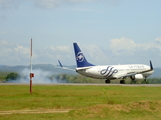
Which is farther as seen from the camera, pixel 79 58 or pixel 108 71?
pixel 108 71

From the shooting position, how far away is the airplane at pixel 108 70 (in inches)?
2813

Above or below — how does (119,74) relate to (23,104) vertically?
above

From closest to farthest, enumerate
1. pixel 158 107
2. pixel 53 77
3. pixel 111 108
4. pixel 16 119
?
pixel 16 119
pixel 111 108
pixel 158 107
pixel 53 77

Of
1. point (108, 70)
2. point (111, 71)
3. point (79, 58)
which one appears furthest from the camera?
point (111, 71)

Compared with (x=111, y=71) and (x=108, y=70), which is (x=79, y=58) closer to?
(x=108, y=70)

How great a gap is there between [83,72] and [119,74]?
8.17 m

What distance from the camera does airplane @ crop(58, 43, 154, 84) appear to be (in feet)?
234

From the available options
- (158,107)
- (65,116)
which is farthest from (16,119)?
(158,107)

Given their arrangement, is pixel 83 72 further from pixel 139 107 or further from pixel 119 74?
pixel 139 107

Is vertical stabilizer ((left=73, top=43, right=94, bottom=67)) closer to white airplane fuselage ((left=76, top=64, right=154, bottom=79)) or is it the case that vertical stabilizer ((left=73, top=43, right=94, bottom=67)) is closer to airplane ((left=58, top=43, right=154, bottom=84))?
airplane ((left=58, top=43, right=154, bottom=84))

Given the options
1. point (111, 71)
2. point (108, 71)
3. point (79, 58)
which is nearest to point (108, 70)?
point (108, 71)

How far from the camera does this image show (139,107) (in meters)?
23.8

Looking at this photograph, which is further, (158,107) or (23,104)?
(23,104)

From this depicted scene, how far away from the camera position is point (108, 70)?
7375cm
